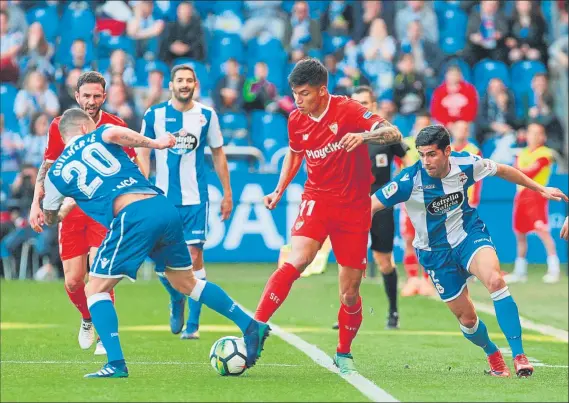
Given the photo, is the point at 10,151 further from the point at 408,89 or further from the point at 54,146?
the point at 54,146

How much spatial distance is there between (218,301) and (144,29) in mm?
14346

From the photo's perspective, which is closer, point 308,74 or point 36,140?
point 308,74

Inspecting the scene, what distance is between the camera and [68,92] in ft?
67.4

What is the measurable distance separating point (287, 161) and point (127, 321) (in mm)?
4346

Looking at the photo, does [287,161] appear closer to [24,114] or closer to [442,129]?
[442,129]

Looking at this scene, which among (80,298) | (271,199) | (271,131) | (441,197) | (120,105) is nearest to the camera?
(441,197)

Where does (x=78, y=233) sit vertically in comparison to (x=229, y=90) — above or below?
below

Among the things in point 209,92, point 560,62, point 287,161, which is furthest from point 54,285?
point 560,62

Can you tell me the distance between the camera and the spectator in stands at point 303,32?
22.7 meters

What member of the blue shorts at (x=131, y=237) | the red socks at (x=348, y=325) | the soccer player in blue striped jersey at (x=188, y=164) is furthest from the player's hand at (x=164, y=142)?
the soccer player in blue striped jersey at (x=188, y=164)

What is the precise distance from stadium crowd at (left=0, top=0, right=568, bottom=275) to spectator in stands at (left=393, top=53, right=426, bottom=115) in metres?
0.02

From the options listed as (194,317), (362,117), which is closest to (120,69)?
(194,317)

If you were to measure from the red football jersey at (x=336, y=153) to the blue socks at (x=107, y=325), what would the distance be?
1.78 metres

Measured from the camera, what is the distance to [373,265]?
1816cm
